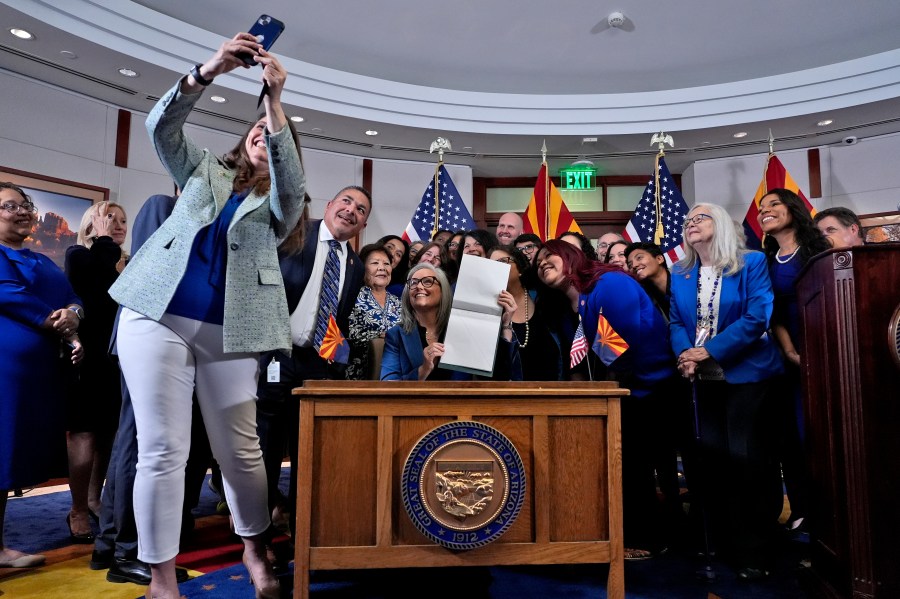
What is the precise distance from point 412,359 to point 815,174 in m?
6.46

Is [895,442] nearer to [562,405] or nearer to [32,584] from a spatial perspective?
[562,405]

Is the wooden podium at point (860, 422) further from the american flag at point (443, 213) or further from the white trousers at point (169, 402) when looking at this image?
the american flag at point (443, 213)

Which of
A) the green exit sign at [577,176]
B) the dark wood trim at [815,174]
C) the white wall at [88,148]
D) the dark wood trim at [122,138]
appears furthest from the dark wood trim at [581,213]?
the dark wood trim at [122,138]

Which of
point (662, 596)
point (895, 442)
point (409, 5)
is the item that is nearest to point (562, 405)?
point (662, 596)

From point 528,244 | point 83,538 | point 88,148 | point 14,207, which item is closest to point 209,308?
point 14,207

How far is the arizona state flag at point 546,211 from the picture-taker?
22.0ft

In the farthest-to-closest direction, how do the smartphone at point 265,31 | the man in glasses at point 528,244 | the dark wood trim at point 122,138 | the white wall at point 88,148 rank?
the dark wood trim at point 122,138
the white wall at point 88,148
the man in glasses at point 528,244
the smartphone at point 265,31

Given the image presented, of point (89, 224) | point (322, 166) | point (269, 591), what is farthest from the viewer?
point (322, 166)

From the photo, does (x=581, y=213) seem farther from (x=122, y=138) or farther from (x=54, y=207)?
(x=54, y=207)

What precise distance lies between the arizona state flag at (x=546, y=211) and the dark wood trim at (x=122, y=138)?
4.14m

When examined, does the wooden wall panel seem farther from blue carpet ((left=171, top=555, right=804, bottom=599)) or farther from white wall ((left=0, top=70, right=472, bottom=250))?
white wall ((left=0, top=70, right=472, bottom=250))

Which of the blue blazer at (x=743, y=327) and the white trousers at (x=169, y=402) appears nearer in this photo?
the white trousers at (x=169, y=402)

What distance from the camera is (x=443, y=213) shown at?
6367 mm

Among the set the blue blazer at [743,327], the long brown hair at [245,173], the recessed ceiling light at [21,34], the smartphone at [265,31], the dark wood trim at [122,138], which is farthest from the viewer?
the dark wood trim at [122,138]
